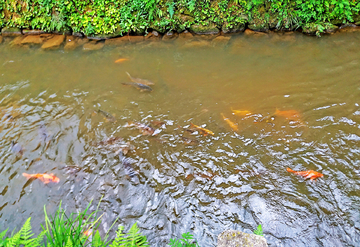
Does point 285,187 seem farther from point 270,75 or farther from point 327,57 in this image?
point 327,57

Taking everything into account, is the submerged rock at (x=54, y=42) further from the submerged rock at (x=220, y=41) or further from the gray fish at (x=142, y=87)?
the submerged rock at (x=220, y=41)

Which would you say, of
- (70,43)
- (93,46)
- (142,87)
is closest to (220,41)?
(142,87)

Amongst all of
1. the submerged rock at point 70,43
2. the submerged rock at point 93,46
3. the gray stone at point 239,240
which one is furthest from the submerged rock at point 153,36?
the gray stone at point 239,240

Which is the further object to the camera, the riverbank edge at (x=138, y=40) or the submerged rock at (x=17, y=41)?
the submerged rock at (x=17, y=41)

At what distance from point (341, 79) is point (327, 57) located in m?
1.25

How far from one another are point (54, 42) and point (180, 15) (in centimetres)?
477

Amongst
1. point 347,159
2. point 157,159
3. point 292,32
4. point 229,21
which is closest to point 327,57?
point 292,32

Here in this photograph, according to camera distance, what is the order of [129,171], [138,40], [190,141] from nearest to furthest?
[129,171] → [190,141] → [138,40]

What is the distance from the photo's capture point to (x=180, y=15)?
29.6 ft

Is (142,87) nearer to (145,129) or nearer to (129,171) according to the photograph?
(145,129)

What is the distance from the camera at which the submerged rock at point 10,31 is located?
9.86 m

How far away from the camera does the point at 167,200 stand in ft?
13.2

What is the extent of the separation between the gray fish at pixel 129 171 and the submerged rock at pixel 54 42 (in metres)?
6.45

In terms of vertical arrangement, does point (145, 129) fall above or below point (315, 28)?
below
